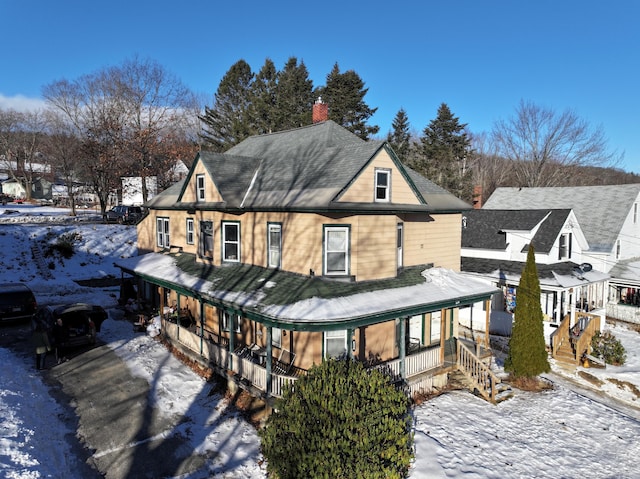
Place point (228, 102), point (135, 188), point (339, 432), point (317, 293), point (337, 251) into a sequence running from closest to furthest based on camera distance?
point (339, 432)
point (317, 293)
point (337, 251)
point (135, 188)
point (228, 102)

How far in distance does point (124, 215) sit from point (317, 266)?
35887 mm

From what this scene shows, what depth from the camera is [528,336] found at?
1647cm

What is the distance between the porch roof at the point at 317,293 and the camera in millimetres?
11766

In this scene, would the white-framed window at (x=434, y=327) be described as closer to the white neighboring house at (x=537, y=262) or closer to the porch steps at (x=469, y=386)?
the porch steps at (x=469, y=386)

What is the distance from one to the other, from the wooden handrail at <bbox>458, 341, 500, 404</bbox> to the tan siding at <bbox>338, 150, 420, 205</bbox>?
5811 mm

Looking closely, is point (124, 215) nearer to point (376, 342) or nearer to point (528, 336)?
point (376, 342)

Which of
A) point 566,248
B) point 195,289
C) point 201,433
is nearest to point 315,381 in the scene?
point 201,433

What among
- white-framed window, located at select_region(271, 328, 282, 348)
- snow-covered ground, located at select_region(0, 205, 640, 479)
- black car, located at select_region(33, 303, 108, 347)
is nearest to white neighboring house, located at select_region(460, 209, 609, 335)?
snow-covered ground, located at select_region(0, 205, 640, 479)

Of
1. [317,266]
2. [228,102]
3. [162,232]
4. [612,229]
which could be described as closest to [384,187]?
[317,266]

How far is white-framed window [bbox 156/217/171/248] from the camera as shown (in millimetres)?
22891

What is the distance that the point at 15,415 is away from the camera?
11.2 metres

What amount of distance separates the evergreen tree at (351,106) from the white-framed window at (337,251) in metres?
37.3

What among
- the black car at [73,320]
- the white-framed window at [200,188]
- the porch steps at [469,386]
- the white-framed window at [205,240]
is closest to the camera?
the porch steps at [469,386]

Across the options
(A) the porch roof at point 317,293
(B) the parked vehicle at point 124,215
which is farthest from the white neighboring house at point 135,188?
(A) the porch roof at point 317,293
